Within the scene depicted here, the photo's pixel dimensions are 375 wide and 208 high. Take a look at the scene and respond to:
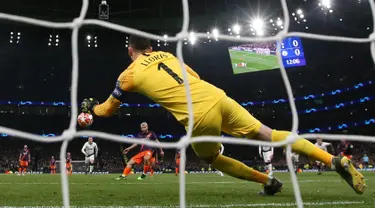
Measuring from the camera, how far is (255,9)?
24000 mm

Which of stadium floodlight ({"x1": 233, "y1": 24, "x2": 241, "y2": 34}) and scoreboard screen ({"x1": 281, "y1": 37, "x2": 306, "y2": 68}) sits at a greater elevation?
stadium floodlight ({"x1": 233, "y1": 24, "x2": 241, "y2": 34})

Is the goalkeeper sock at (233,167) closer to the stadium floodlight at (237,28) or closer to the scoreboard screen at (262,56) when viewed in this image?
the scoreboard screen at (262,56)

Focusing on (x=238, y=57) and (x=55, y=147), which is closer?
(x=238, y=57)

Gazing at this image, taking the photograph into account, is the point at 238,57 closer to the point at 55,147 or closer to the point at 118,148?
the point at 118,148

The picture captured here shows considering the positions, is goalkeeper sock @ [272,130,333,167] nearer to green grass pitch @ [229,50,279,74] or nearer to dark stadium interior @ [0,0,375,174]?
green grass pitch @ [229,50,279,74]

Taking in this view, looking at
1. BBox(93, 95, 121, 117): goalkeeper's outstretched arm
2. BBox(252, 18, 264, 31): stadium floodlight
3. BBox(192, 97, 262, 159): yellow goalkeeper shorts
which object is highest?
BBox(252, 18, 264, 31): stadium floodlight

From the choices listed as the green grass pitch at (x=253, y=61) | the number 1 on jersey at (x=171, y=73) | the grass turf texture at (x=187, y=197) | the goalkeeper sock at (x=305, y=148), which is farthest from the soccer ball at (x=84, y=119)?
the green grass pitch at (x=253, y=61)

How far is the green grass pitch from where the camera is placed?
21609mm

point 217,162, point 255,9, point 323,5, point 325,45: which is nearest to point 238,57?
point 255,9

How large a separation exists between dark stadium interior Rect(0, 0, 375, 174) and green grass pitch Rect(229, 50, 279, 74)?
349 centimetres

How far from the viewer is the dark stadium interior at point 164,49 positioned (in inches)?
1027

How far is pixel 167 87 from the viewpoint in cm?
356

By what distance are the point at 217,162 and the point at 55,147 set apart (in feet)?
95.1

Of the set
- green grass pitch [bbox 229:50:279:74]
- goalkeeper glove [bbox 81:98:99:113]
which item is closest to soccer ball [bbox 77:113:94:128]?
goalkeeper glove [bbox 81:98:99:113]
